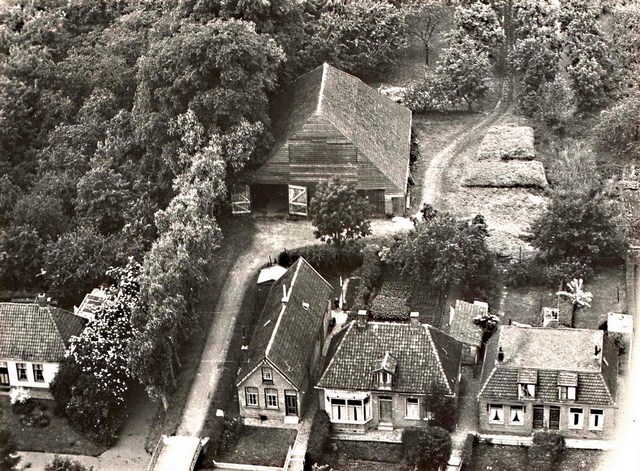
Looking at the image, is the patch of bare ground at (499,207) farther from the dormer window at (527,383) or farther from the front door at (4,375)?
the front door at (4,375)

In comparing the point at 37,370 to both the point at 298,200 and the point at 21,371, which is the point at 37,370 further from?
the point at 298,200

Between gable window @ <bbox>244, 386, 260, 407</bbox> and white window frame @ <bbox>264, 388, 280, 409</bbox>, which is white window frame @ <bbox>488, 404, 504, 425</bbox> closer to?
white window frame @ <bbox>264, 388, 280, 409</bbox>

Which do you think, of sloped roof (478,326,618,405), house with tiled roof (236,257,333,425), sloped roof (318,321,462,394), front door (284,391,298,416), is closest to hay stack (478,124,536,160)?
house with tiled roof (236,257,333,425)

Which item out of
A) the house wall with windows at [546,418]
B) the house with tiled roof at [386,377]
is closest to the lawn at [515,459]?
the house wall with windows at [546,418]

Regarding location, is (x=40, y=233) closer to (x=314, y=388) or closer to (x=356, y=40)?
(x=314, y=388)

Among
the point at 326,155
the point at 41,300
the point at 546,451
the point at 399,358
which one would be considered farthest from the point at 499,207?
the point at 41,300

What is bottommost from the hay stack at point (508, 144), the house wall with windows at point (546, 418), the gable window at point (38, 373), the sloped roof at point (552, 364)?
the house wall with windows at point (546, 418)

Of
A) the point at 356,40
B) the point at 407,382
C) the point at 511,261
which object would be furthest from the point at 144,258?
the point at 356,40
